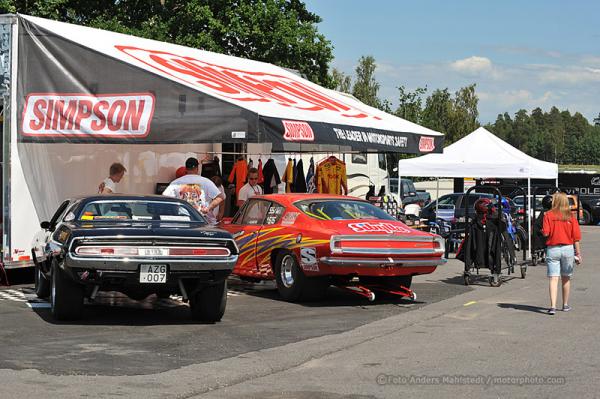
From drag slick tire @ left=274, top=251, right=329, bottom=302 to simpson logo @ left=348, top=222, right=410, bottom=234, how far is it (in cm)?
84

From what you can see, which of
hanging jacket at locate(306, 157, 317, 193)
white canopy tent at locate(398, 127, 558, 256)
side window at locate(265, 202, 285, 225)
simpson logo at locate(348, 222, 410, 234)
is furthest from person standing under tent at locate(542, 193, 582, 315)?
white canopy tent at locate(398, 127, 558, 256)

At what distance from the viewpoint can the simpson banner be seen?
13.8 m

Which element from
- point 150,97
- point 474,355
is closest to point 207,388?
point 474,355

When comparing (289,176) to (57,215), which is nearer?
(57,215)

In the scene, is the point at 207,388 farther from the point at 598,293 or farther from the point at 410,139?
the point at 410,139

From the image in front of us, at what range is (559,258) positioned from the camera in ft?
39.3

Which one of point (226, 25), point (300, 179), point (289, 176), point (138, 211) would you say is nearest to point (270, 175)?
point (289, 176)

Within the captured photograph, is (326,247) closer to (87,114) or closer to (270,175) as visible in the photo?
(87,114)

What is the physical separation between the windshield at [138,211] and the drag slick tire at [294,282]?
186cm

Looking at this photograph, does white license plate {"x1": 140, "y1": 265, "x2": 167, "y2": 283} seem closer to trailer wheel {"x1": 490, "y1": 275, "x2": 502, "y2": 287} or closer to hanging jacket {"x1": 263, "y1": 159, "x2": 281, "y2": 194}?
trailer wheel {"x1": 490, "y1": 275, "x2": 502, "y2": 287}

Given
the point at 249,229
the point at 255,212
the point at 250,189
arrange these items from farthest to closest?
the point at 250,189
the point at 255,212
the point at 249,229

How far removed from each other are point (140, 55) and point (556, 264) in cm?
740

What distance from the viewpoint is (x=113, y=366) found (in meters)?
8.20

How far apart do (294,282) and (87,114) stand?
418 cm
